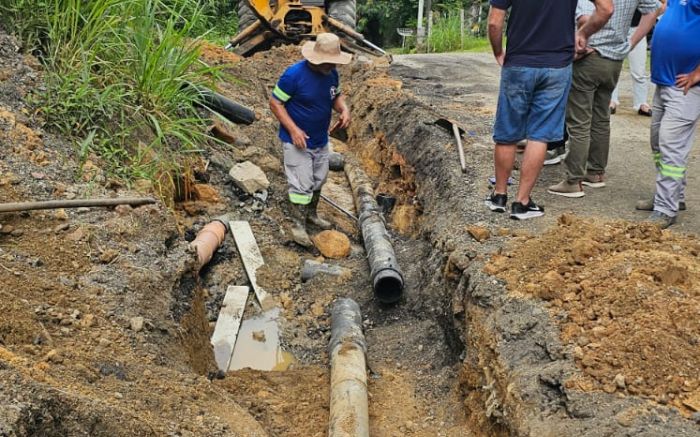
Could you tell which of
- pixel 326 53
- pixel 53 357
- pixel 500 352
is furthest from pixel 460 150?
pixel 53 357

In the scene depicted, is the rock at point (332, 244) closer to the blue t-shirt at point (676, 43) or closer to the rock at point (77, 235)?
the rock at point (77, 235)

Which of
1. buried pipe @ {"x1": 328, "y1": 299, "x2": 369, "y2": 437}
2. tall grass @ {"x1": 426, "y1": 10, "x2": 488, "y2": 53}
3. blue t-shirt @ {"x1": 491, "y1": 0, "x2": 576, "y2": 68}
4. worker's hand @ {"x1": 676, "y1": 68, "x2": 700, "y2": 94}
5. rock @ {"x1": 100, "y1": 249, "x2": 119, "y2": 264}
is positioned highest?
blue t-shirt @ {"x1": 491, "y1": 0, "x2": 576, "y2": 68}

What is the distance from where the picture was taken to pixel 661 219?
4.70m

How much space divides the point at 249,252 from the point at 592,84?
296 cm

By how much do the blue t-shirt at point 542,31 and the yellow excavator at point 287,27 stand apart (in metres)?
7.86

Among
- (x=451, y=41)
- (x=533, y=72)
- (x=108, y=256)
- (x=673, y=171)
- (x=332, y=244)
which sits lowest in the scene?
(x=451, y=41)

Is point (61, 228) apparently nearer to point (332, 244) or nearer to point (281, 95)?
point (281, 95)

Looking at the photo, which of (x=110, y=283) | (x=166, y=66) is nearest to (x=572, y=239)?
(x=110, y=283)

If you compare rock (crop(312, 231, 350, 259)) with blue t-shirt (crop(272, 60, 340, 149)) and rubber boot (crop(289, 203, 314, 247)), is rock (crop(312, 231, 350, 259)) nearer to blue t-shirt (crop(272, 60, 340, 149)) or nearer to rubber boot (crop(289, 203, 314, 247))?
rubber boot (crop(289, 203, 314, 247))

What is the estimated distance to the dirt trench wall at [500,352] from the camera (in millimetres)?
2768

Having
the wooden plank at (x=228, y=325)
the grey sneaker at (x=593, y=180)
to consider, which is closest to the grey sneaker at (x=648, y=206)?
the grey sneaker at (x=593, y=180)

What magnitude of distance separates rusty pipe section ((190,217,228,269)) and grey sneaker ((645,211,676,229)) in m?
3.13

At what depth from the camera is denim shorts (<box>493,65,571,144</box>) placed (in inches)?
178

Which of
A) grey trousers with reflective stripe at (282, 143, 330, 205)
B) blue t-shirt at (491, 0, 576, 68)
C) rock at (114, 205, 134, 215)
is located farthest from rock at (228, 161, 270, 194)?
blue t-shirt at (491, 0, 576, 68)
